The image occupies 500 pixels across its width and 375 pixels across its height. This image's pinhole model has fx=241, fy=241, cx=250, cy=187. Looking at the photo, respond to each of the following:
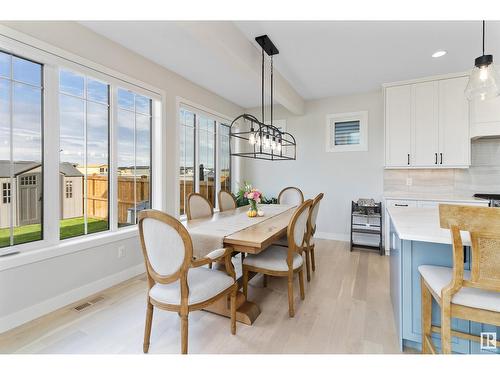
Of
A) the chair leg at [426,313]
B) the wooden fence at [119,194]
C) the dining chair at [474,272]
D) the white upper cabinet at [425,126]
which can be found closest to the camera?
the dining chair at [474,272]

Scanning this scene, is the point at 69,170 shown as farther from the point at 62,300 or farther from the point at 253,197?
the point at 253,197

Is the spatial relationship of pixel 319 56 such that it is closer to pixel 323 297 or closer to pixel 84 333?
pixel 323 297

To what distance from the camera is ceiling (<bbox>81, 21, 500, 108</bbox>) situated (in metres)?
2.37

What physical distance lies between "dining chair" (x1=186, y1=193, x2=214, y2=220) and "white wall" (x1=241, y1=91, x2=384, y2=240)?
7.63 feet

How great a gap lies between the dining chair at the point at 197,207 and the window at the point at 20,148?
1.36 metres

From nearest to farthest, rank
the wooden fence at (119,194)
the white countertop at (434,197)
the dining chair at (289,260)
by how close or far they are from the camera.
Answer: the dining chair at (289,260) < the wooden fence at (119,194) < the white countertop at (434,197)

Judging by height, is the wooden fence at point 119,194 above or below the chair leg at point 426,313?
above

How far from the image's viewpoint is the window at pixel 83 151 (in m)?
2.40

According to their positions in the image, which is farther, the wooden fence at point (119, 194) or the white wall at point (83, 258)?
the wooden fence at point (119, 194)

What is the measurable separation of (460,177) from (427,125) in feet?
3.20

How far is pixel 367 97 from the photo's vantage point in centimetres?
430

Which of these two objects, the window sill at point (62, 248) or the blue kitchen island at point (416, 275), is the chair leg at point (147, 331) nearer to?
the window sill at point (62, 248)

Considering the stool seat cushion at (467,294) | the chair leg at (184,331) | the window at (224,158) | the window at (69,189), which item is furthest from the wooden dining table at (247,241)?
the window at (224,158)
